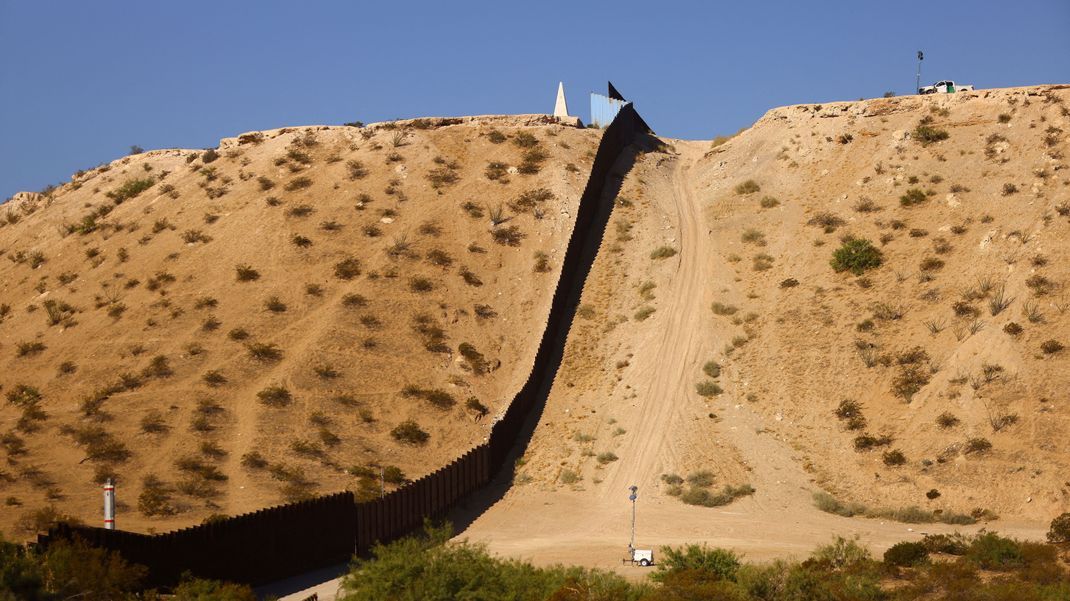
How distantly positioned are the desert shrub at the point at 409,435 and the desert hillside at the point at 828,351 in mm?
3186

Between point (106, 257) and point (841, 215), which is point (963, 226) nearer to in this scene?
point (841, 215)

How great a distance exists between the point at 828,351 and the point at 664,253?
10.1 m

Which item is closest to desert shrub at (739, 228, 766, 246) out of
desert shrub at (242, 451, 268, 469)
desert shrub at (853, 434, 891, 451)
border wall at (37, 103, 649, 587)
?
border wall at (37, 103, 649, 587)

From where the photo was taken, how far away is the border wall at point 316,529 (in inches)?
904

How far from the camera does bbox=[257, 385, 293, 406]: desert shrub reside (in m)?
35.6

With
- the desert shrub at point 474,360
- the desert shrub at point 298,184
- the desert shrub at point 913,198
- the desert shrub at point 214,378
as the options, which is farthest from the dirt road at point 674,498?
the desert shrub at point 298,184

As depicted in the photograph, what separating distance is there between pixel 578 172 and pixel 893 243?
14581 millimetres

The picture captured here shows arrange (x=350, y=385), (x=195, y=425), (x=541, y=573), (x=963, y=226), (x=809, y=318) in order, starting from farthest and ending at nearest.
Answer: (x=963, y=226), (x=809, y=318), (x=350, y=385), (x=195, y=425), (x=541, y=573)

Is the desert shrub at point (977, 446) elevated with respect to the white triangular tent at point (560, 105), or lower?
lower

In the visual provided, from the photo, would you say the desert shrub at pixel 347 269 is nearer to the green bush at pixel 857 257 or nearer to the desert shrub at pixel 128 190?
the desert shrub at pixel 128 190

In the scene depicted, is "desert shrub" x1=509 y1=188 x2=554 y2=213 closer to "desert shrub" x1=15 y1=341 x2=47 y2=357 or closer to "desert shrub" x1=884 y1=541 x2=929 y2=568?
"desert shrub" x1=15 y1=341 x2=47 y2=357

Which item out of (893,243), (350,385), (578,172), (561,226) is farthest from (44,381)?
(893,243)

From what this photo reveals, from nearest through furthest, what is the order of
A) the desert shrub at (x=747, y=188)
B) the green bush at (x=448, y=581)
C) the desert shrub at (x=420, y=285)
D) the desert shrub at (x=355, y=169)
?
the green bush at (x=448, y=581), the desert shrub at (x=420, y=285), the desert shrub at (x=355, y=169), the desert shrub at (x=747, y=188)

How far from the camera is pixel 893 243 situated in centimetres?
4378
